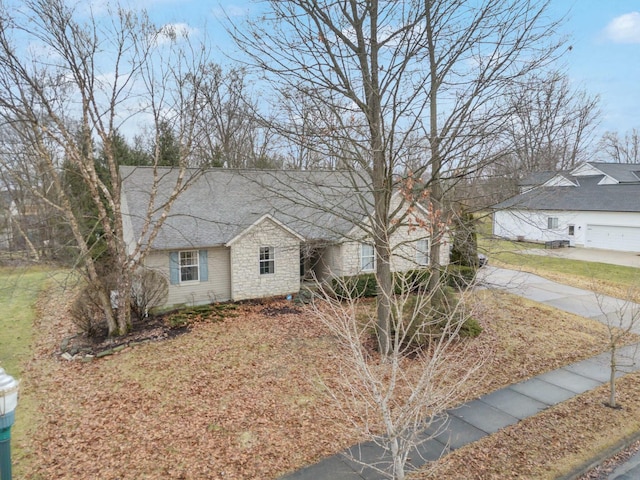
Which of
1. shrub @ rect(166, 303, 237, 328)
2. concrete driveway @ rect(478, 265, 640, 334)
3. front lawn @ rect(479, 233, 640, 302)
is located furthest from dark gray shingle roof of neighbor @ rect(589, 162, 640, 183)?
shrub @ rect(166, 303, 237, 328)

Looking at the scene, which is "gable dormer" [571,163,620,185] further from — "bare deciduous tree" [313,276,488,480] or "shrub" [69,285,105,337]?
"shrub" [69,285,105,337]

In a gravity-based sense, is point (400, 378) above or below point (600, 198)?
below

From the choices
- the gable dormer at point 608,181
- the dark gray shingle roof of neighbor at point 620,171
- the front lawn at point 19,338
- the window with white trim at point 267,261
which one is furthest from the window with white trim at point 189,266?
the dark gray shingle roof of neighbor at point 620,171

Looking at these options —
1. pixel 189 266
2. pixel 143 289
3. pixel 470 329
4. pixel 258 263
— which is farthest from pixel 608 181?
pixel 143 289

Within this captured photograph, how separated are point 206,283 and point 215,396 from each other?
26.0 feet

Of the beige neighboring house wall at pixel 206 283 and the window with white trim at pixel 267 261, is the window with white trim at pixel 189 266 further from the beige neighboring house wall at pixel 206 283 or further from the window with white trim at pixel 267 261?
the window with white trim at pixel 267 261

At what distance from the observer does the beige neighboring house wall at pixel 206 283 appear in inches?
569

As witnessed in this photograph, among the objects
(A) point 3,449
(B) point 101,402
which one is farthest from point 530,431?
(B) point 101,402

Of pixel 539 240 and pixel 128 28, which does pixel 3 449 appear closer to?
pixel 128 28

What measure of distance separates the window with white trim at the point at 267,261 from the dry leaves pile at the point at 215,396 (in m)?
3.39

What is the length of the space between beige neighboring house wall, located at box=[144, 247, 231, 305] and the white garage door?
29.8 meters

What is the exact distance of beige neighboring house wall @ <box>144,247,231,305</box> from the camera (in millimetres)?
14461

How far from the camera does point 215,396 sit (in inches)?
314

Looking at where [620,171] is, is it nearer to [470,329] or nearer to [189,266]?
[470,329]
